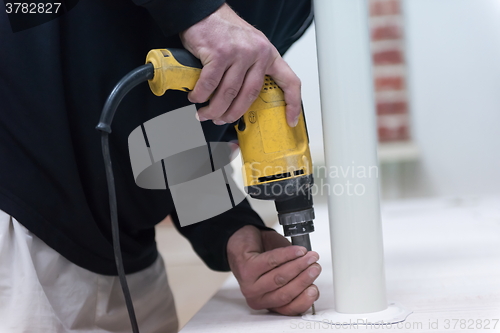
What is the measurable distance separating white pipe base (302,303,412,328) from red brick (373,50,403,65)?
6.21 ft

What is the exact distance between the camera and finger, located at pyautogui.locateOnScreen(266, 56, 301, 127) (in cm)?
55

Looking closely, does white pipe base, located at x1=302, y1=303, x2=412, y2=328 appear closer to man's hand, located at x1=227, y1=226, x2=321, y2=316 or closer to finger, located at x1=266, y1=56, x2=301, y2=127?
man's hand, located at x1=227, y1=226, x2=321, y2=316

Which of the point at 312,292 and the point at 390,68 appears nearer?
the point at 312,292

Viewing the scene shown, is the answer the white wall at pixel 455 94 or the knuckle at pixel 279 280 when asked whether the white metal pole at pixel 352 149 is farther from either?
the white wall at pixel 455 94

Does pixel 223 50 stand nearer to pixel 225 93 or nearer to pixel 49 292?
pixel 225 93

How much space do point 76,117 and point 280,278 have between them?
403 millimetres

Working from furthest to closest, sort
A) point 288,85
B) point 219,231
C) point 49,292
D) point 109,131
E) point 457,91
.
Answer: point 457,91, point 219,231, point 49,292, point 288,85, point 109,131

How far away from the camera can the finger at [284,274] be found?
0.58m

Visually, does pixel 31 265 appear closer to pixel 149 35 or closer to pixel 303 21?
pixel 149 35

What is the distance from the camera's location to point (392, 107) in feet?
7.28

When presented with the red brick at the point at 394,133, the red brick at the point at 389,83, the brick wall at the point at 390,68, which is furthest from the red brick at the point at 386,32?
the red brick at the point at 394,133

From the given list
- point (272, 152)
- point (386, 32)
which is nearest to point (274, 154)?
point (272, 152)

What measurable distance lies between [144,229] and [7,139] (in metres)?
0.32

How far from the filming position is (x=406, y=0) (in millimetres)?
2115
